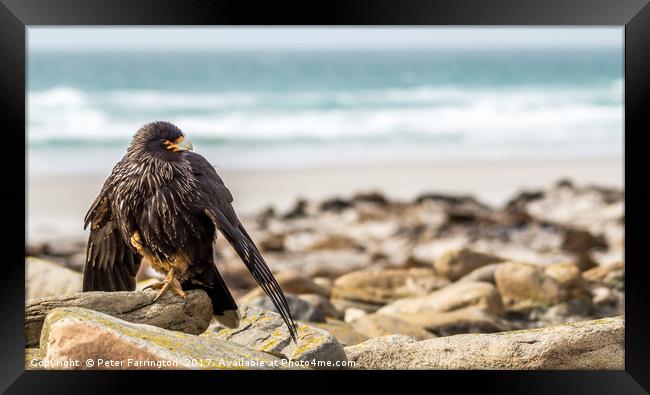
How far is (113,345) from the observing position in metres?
3.90

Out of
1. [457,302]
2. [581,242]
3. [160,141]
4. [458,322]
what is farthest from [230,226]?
[581,242]

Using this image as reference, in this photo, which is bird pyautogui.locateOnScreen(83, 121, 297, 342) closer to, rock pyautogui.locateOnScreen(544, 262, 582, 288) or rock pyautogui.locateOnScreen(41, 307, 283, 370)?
rock pyautogui.locateOnScreen(41, 307, 283, 370)

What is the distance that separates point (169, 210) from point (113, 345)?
81 cm

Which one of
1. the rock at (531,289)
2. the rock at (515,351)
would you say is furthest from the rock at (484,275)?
the rock at (515,351)

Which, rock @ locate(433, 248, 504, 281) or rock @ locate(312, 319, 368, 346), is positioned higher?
rock @ locate(433, 248, 504, 281)

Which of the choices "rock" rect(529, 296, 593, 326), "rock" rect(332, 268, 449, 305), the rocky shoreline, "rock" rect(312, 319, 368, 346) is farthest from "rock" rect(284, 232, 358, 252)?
"rock" rect(312, 319, 368, 346)

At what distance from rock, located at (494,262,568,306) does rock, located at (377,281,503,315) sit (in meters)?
0.18

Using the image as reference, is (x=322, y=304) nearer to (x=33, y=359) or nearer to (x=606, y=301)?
(x=606, y=301)

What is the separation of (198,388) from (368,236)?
597 cm

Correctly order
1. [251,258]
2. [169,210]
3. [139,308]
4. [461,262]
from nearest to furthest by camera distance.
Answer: [251,258] → [169,210] → [139,308] → [461,262]

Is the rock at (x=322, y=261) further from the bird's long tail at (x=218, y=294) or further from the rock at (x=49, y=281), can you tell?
the bird's long tail at (x=218, y=294)

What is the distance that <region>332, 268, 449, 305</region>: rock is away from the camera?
7312mm

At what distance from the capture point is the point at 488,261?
7633 millimetres

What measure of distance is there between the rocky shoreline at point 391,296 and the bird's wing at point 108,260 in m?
0.27
